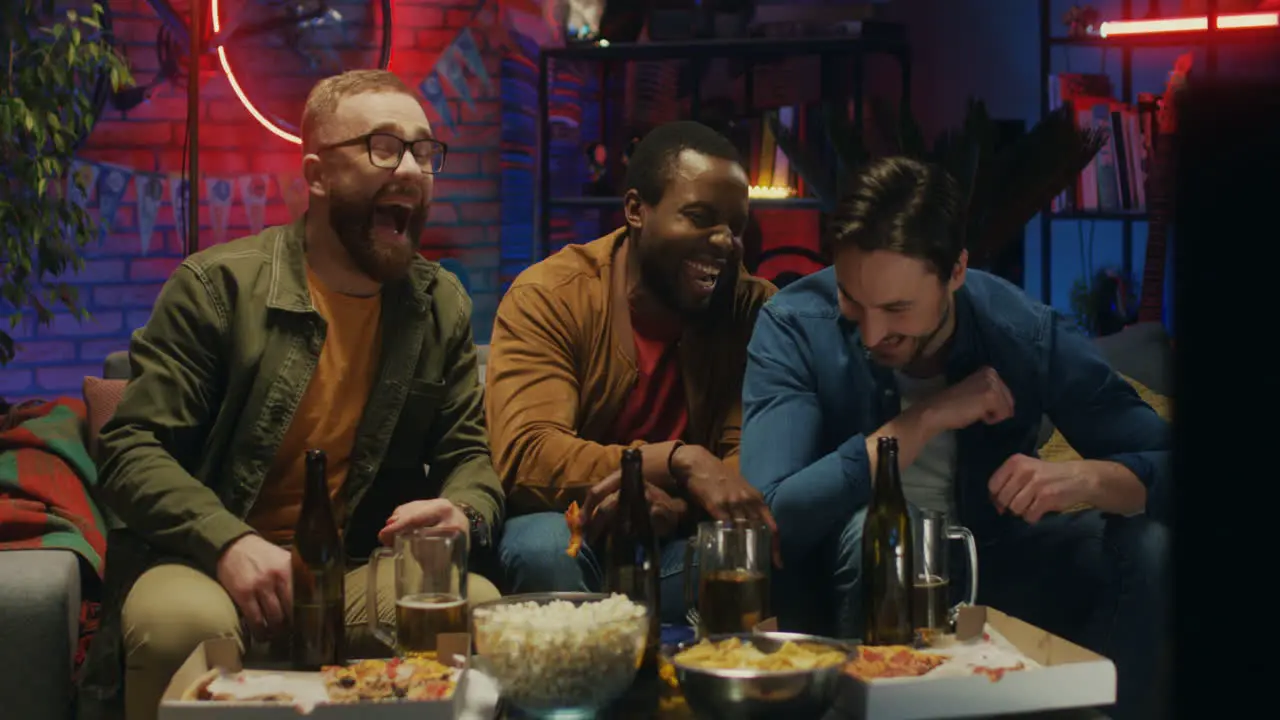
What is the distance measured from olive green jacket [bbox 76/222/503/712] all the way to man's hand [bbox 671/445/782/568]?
330mm

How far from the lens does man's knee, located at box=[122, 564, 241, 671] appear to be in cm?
197

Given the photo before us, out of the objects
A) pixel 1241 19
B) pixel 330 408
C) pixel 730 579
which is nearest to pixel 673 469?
pixel 730 579

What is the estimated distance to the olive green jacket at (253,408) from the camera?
2.14 metres

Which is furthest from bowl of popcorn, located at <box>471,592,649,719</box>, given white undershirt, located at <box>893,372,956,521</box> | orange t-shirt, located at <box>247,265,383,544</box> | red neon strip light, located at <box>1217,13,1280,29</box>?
red neon strip light, located at <box>1217,13,1280,29</box>

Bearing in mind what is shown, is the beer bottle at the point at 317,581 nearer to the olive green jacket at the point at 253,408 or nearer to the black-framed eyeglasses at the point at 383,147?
the olive green jacket at the point at 253,408

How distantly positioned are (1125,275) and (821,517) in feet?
8.78

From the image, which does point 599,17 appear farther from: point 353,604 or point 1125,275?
point 353,604

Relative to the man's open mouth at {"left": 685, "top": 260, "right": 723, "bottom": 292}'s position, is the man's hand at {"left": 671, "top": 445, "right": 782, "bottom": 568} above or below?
below

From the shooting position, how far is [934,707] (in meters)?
1.60

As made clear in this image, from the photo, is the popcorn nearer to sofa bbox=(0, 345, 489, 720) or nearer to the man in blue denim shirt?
the man in blue denim shirt

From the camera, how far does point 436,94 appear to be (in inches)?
188

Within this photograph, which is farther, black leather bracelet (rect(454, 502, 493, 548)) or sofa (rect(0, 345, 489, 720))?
black leather bracelet (rect(454, 502, 493, 548))

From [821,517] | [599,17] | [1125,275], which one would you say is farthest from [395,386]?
[1125,275]

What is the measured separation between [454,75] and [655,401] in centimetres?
250
